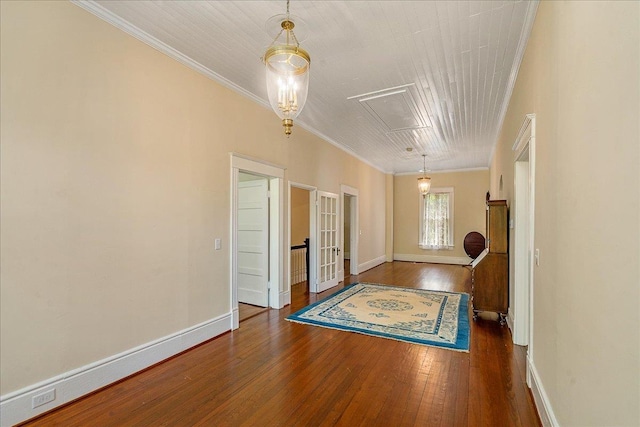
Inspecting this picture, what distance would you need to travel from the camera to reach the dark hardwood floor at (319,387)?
2113mm

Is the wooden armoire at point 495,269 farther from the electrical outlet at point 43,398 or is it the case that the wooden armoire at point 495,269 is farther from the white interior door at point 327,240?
the electrical outlet at point 43,398

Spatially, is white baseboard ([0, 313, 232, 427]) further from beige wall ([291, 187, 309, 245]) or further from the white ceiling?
beige wall ([291, 187, 309, 245])

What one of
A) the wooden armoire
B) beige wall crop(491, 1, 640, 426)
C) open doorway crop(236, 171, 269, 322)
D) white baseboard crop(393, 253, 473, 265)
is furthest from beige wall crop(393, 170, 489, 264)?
beige wall crop(491, 1, 640, 426)

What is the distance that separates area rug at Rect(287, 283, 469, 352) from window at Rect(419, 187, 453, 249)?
4305 mm

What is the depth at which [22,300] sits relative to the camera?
6.72 feet

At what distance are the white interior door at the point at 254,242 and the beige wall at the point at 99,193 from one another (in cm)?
97

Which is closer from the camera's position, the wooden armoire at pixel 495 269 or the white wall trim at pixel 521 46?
the white wall trim at pixel 521 46

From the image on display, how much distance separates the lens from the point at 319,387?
2.51 metres

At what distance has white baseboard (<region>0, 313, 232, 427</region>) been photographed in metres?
2.00

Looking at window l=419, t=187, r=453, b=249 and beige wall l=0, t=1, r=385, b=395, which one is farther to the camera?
window l=419, t=187, r=453, b=249

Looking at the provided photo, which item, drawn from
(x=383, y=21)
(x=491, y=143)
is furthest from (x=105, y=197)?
(x=491, y=143)

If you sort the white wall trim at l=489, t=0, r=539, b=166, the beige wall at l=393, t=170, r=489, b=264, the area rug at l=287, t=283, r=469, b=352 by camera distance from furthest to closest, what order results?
the beige wall at l=393, t=170, r=489, b=264, the area rug at l=287, t=283, r=469, b=352, the white wall trim at l=489, t=0, r=539, b=166

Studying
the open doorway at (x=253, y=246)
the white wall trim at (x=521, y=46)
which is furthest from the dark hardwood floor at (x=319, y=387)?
the white wall trim at (x=521, y=46)

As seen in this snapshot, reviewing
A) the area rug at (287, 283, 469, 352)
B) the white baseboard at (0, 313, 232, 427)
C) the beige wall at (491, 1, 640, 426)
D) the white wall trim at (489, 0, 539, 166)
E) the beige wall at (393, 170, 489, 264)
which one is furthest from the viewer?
the beige wall at (393, 170, 489, 264)
